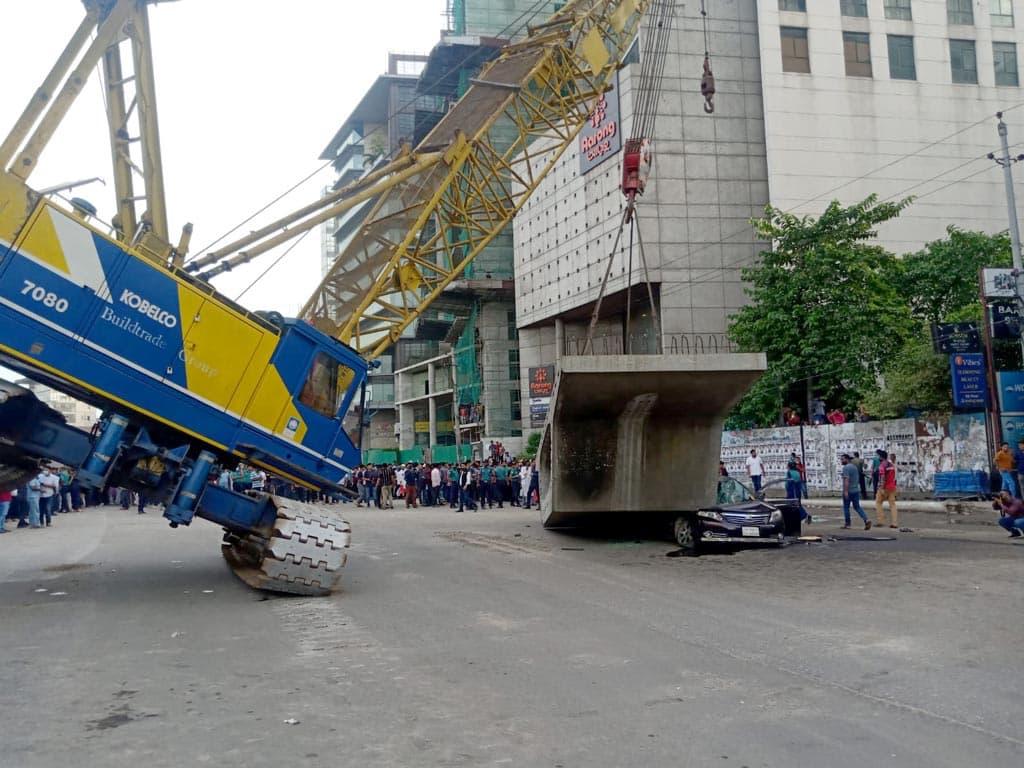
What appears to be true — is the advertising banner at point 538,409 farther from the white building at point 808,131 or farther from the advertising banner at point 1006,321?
the advertising banner at point 1006,321

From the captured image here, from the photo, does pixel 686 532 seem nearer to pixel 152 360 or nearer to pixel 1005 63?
→ pixel 152 360

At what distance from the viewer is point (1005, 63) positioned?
50531 mm

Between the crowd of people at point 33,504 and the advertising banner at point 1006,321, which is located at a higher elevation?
the advertising banner at point 1006,321

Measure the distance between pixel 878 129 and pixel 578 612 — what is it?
47.2 meters

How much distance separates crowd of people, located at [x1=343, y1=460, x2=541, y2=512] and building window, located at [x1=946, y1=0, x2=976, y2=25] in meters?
37.2

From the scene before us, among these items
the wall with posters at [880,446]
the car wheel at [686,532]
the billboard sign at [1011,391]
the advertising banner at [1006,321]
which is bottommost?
the car wheel at [686,532]

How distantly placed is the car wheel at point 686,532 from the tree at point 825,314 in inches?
785

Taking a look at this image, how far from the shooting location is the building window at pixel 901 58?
49.2 meters

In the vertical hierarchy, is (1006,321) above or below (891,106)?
below

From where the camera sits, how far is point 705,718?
533 centimetres

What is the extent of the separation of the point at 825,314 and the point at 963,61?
1052 inches

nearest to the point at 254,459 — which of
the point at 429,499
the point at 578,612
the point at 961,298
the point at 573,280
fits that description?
the point at 578,612

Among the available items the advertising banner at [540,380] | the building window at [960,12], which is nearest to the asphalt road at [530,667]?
the advertising banner at [540,380]

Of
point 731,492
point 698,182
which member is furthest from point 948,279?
point 731,492
